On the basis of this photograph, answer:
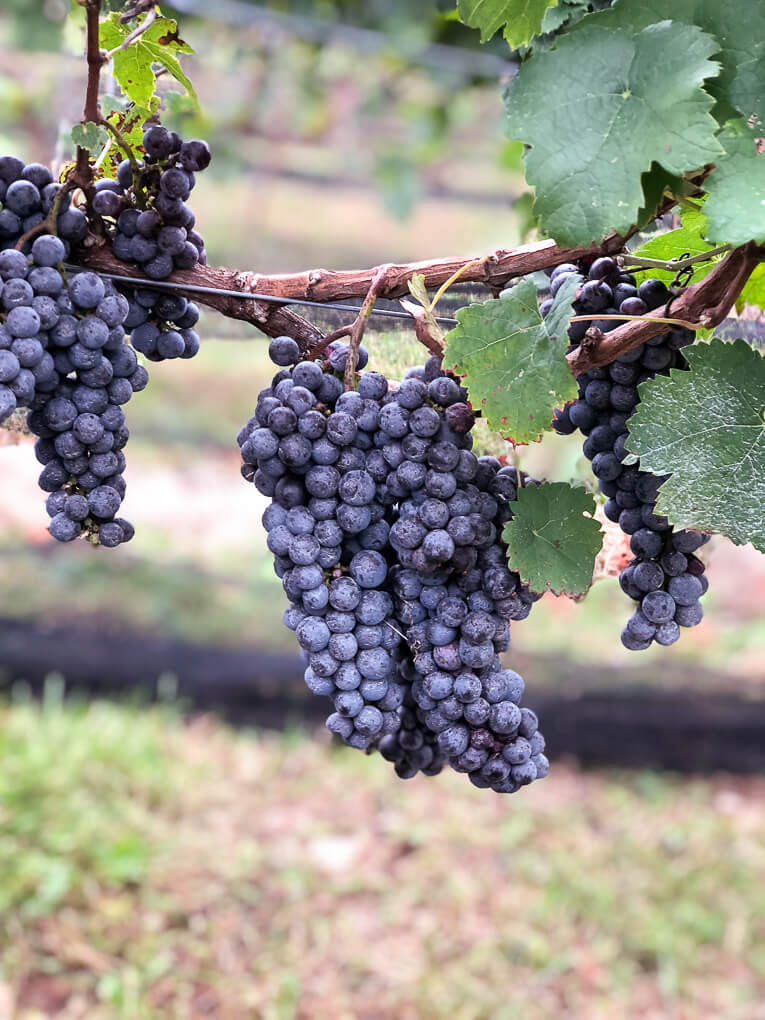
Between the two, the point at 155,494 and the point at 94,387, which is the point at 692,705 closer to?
the point at 155,494

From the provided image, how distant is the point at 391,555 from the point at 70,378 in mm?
288

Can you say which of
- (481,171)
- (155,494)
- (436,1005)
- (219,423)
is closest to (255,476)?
(436,1005)

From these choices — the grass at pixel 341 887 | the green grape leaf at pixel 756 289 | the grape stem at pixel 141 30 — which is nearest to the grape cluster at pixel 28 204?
the grape stem at pixel 141 30

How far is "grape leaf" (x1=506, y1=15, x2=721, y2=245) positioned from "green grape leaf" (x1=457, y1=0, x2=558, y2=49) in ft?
0.41

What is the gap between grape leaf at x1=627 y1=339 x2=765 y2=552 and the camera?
663 mm

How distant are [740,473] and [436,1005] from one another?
70.7 inches

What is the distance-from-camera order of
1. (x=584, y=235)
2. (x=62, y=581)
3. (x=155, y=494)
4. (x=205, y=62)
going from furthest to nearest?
(x=205, y=62) < (x=155, y=494) < (x=62, y=581) < (x=584, y=235)

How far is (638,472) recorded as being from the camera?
78 cm

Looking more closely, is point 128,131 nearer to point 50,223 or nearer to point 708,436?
point 50,223

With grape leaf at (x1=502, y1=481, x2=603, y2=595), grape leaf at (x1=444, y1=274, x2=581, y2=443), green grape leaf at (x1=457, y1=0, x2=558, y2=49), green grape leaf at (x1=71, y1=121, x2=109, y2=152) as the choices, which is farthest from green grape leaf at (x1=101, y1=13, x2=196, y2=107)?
grape leaf at (x1=502, y1=481, x2=603, y2=595)

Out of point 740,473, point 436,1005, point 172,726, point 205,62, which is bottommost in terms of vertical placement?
point 436,1005

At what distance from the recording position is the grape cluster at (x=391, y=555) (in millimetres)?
684

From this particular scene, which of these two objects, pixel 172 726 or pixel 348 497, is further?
pixel 172 726

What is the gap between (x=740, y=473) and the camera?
0.67 m
